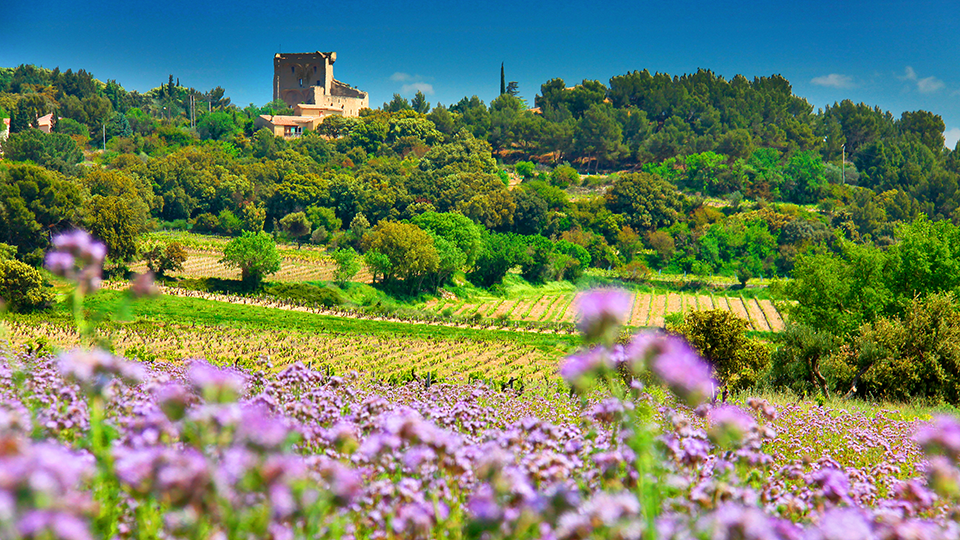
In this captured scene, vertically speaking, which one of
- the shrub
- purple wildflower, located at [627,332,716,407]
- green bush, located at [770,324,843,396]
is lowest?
green bush, located at [770,324,843,396]

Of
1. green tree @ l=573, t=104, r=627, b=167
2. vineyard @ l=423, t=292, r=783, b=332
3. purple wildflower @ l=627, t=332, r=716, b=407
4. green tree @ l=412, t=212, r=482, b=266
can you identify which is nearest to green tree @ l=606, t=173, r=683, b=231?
vineyard @ l=423, t=292, r=783, b=332

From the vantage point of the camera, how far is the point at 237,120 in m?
134

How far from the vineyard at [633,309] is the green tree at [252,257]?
1414 cm

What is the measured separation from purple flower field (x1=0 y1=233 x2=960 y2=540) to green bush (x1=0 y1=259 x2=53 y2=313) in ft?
112

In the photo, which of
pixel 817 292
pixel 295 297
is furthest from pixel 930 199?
pixel 295 297

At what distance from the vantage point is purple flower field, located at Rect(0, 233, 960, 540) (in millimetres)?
2656

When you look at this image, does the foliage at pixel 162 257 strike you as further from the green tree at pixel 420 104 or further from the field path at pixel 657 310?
the green tree at pixel 420 104

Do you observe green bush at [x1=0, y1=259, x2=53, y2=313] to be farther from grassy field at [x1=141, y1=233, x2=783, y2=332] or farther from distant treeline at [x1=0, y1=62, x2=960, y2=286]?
grassy field at [x1=141, y1=233, x2=783, y2=332]

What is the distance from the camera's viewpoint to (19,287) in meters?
33.6

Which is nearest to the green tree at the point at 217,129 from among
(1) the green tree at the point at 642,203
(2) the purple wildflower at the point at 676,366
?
(1) the green tree at the point at 642,203

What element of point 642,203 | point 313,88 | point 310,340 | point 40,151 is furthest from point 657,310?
point 313,88

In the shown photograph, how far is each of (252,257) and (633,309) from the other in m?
35.5

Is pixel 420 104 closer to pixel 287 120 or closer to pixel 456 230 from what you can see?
pixel 287 120

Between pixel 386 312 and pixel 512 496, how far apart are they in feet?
155
